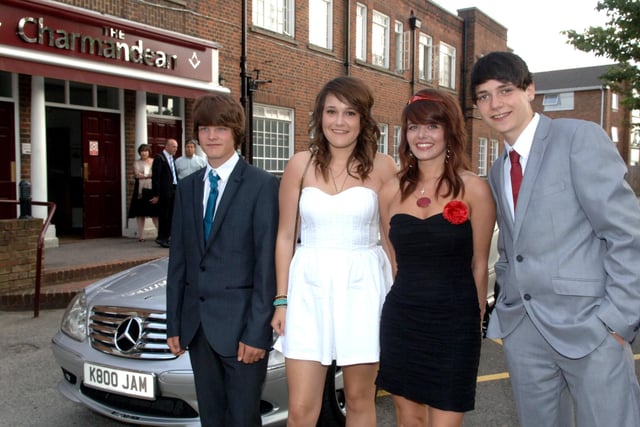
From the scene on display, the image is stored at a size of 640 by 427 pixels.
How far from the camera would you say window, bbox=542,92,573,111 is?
42.8 meters

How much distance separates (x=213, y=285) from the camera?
2.69 m

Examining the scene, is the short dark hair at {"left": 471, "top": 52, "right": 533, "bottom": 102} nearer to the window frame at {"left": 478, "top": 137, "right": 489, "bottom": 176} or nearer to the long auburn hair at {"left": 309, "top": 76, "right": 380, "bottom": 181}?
the long auburn hair at {"left": 309, "top": 76, "right": 380, "bottom": 181}

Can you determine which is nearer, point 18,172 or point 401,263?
point 401,263

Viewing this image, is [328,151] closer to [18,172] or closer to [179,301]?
[179,301]

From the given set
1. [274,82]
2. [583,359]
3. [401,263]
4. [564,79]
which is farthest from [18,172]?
[564,79]

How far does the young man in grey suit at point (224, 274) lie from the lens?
2670 mm

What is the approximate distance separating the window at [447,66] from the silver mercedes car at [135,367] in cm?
1962

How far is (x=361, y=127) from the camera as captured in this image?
9.25 ft

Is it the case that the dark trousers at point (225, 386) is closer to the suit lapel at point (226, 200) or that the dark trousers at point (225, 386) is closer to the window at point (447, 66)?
the suit lapel at point (226, 200)

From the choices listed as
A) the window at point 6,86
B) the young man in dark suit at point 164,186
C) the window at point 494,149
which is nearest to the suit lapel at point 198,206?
the young man in dark suit at point 164,186

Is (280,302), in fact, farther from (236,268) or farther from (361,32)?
(361,32)

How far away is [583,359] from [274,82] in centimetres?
1215

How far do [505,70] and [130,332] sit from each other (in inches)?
97.7

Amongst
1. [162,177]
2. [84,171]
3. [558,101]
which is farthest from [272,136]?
[558,101]
